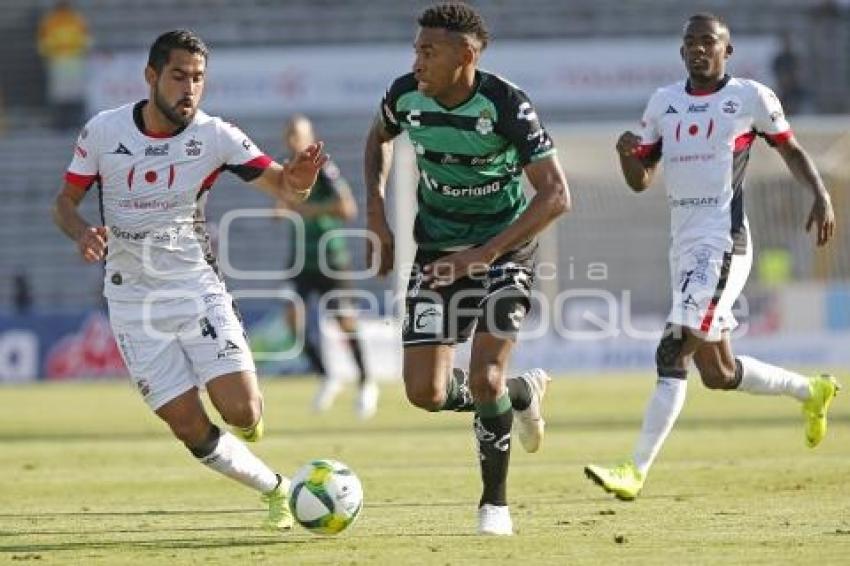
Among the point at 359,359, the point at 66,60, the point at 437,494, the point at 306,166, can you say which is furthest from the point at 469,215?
the point at 66,60

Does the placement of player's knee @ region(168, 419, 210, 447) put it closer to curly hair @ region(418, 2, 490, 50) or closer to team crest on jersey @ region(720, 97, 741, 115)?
curly hair @ region(418, 2, 490, 50)

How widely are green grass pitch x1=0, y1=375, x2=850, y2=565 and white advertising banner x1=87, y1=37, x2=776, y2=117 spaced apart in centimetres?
1516

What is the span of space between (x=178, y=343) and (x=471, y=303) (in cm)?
155

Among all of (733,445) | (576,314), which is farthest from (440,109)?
(576,314)

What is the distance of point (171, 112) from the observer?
937 cm

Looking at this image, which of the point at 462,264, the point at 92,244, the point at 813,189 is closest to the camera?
the point at 92,244

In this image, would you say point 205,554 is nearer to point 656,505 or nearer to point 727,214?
point 656,505

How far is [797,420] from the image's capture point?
1720 centimetres

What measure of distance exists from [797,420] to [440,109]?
8.86 m

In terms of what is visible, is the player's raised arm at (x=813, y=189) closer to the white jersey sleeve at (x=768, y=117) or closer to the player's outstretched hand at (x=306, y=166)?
the white jersey sleeve at (x=768, y=117)

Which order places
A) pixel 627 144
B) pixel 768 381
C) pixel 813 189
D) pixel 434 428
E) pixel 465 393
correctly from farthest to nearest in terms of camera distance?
1. pixel 434 428
2. pixel 768 381
3. pixel 813 189
4. pixel 627 144
5. pixel 465 393

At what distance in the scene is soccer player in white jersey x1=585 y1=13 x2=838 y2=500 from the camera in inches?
418

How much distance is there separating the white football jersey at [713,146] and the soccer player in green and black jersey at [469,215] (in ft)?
5.49

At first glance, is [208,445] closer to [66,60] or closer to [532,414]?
[532,414]
